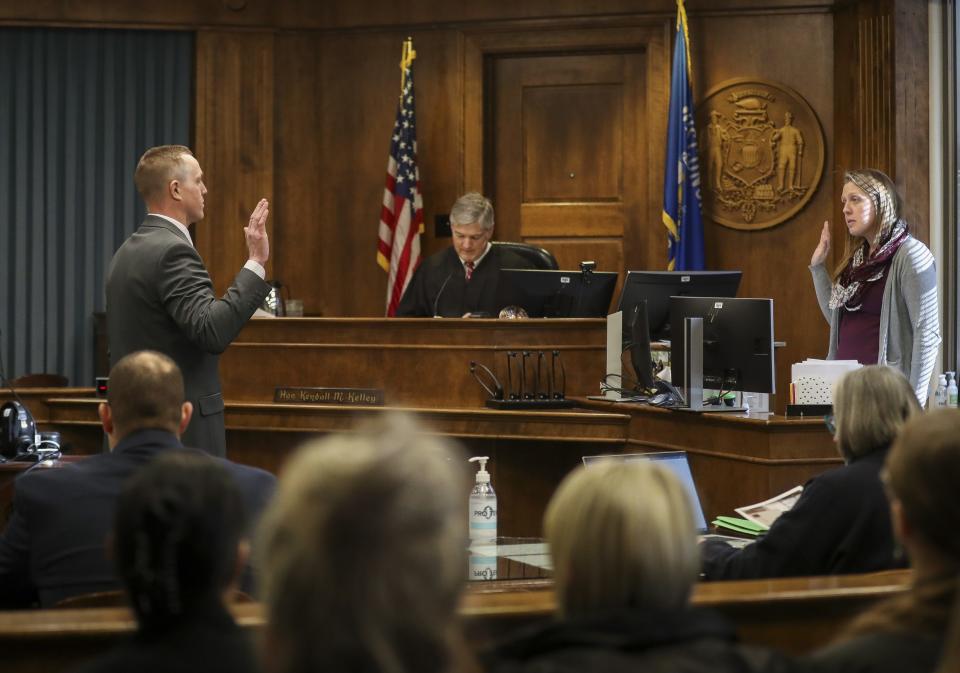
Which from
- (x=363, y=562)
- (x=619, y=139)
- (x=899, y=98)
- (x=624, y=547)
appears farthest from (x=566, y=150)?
(x=363, y=562)

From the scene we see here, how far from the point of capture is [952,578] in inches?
65.0

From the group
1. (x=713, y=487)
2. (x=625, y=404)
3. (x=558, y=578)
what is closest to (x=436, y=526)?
(x=558, y=578)

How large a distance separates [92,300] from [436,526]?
297 inches

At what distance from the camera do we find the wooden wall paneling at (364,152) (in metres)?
8.19

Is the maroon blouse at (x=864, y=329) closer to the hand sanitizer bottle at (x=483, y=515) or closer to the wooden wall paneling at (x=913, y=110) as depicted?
the wooden wall paneling at (x=913, y=110)

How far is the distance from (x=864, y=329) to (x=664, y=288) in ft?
2.82

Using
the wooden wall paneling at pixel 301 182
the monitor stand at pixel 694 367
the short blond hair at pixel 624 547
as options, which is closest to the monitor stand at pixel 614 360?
the monitor stand at pixel 694 367

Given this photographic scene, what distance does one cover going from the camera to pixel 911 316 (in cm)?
518

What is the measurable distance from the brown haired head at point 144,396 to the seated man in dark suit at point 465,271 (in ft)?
13.0

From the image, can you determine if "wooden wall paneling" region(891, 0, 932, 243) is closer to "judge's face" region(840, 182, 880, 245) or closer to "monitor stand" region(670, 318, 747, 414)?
"judge's face" region(840, 182, 880, 245)

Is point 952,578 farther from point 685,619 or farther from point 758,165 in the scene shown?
point 758,165

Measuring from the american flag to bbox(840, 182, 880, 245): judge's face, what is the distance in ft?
10.5

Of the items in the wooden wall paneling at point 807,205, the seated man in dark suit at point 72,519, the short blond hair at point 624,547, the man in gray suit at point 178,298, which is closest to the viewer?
Result: the short blond hair at point 624,547

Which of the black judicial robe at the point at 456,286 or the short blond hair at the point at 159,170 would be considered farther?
the black judicial robe at the point at 456,286
